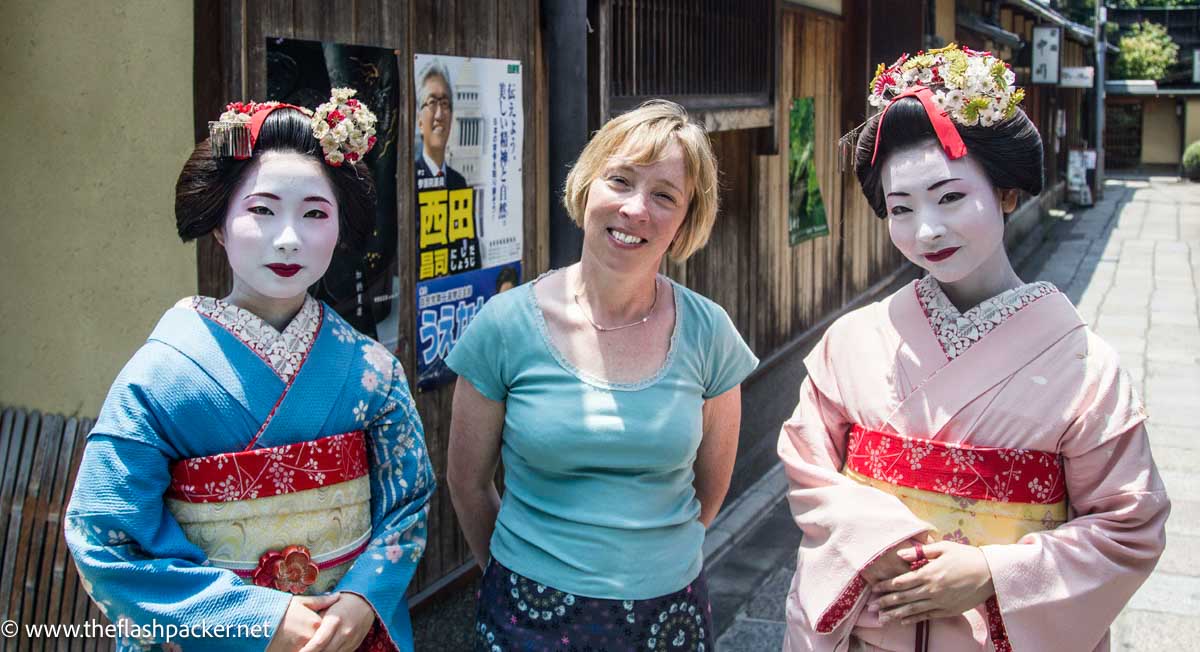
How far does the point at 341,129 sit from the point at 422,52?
1.69m

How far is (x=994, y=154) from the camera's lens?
2.62 m

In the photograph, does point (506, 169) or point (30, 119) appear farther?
point (506, 169)

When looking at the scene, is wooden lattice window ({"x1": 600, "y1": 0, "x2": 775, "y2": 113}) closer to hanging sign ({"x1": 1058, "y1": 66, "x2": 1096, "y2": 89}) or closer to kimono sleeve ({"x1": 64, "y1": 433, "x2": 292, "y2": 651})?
kimono sleeve ({"x1": 64, "y1": 433, "x2": 292, "y2": 651})

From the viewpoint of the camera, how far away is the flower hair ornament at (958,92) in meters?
2.59

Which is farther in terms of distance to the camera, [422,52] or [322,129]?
[422,52]

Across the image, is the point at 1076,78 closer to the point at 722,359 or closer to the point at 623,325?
the point at 722,359

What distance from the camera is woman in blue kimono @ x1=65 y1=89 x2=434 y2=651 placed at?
2.25 metres

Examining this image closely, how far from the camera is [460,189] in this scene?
434 centimetres

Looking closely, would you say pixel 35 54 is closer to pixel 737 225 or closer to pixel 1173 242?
pixel 737 225

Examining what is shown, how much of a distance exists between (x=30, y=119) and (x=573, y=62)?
2085mm

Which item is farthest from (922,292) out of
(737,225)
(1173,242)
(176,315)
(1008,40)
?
(1173,242)

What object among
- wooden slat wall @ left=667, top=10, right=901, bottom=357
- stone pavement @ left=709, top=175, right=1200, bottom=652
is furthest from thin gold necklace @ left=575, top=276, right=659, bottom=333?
wooden slat wall @ left=667, top=10, right=901, bottom=357

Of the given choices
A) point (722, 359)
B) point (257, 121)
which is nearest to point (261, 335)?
point (257, 121)

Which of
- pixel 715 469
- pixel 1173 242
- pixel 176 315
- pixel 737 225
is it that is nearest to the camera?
pixel 176 315
